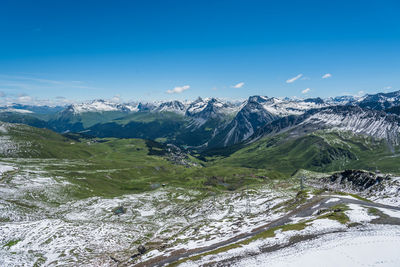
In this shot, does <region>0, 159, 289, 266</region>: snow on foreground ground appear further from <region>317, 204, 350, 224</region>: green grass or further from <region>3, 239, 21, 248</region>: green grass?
<region>317, 204, 350, 224</region>: green grass

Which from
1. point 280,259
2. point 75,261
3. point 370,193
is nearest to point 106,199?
point 75,261

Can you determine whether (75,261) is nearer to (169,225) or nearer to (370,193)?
(169,225)

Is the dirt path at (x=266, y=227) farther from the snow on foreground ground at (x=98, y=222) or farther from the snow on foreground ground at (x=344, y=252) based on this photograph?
the snow on foreground ground at (x=344, y=252)

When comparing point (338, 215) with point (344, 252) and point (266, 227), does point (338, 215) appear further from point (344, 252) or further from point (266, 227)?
point (344, 252)

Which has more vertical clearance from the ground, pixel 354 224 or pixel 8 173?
pixel 354 224

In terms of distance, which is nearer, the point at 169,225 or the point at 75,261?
the point at 75,261
